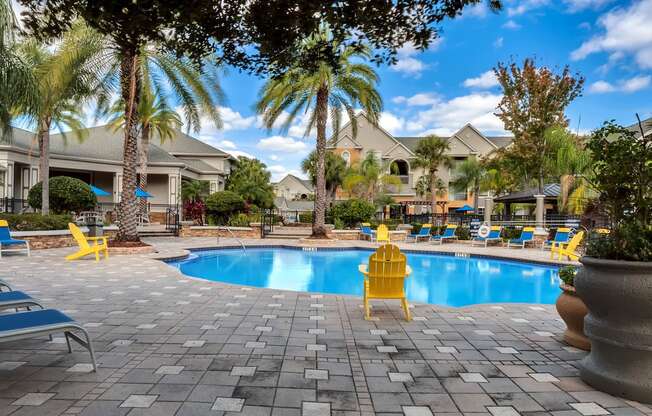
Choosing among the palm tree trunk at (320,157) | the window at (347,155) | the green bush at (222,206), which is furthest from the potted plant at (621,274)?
the window at (347,155)

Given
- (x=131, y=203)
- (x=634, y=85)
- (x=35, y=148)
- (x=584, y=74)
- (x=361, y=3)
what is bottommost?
(x=131, y=203)

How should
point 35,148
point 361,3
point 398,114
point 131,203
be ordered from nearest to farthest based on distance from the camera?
point 361,3 → point 131,203 → point 35,148 → point 398,114

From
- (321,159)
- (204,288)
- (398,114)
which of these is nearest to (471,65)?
(398,114)

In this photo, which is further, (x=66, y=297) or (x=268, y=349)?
(x=66, y=297)

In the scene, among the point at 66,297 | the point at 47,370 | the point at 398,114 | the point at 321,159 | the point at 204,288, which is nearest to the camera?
the point at 47,370

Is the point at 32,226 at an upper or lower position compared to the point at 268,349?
upper

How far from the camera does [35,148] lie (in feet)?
78.5

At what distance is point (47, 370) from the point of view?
374 cm

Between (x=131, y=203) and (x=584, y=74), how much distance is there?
24.5 metres

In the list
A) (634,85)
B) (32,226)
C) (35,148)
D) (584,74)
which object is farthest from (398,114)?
(32,226)

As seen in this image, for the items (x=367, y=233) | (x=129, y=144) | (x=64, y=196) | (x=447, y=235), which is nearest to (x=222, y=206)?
(x=64, y=196)

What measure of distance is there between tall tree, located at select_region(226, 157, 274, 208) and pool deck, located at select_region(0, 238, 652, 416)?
2498cm

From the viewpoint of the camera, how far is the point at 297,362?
4055mm

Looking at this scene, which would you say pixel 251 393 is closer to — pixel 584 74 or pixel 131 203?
pixel 131 203
